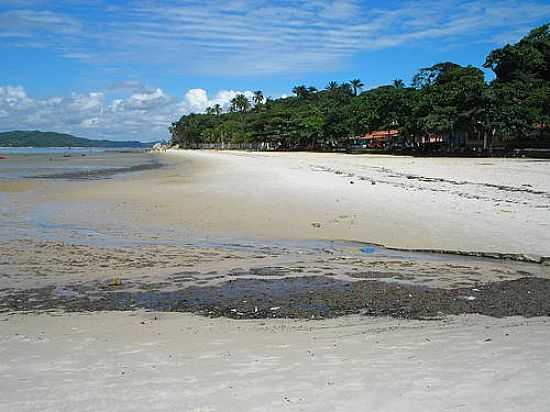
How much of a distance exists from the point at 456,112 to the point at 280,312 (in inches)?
2121

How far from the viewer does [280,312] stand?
6652mm

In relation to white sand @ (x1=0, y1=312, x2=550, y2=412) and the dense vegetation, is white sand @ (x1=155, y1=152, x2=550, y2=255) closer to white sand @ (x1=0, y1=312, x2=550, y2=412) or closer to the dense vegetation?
white sand @ (x1=0, y1=312, x2=550, y2=412)

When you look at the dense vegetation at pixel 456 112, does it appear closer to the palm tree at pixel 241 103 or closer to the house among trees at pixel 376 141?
the house among trees at pixel 376 141

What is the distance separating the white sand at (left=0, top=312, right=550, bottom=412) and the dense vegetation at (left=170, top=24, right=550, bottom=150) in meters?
50.1

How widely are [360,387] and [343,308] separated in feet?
8.79

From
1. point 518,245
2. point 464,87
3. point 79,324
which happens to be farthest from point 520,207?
point 464,87

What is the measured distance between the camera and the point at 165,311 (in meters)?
6.77

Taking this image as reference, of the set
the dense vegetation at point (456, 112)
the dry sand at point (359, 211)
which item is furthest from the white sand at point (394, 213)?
the dense vegetation at point (456, 112)

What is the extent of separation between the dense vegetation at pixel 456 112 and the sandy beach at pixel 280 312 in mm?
40114

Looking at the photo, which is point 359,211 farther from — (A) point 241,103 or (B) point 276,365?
(A) point 241,103

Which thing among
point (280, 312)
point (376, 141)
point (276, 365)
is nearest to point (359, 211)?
point (280, 312)

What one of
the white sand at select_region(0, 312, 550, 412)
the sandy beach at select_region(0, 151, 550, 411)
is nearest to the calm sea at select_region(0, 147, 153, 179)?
the sandy beach at select_region(0, 151, 550, 411)

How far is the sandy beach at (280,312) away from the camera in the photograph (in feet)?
13.2

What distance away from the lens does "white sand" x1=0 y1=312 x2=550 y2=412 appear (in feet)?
12.6
